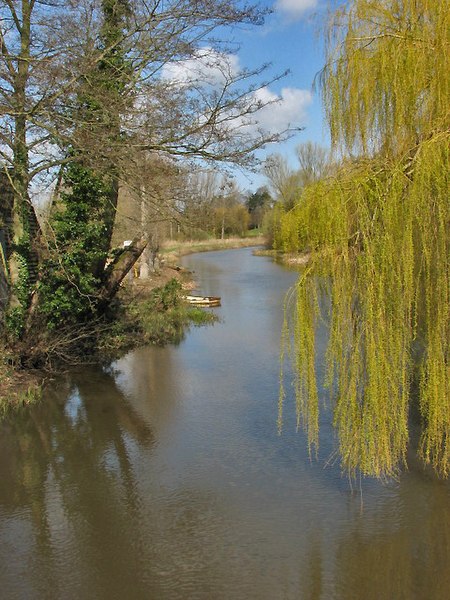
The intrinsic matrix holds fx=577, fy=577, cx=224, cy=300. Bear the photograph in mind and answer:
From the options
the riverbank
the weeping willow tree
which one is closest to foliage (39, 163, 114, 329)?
the riverbank

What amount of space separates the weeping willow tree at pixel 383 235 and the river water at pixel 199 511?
2.51 ft

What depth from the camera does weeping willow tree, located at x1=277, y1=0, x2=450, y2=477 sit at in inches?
190

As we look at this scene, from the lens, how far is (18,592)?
182 inches

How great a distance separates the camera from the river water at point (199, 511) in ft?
15.6

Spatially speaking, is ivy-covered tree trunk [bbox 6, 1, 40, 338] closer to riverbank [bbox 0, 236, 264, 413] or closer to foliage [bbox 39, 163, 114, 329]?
foliage [bbox 39, 163, 114, 329]

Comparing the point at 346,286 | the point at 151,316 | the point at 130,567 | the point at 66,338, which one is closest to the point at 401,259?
the point at 346,286

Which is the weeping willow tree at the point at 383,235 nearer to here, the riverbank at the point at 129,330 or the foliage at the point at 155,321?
the riverbank at the point at 129,330

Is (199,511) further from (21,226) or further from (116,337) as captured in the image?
(116,337)

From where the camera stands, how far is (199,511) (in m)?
5.85

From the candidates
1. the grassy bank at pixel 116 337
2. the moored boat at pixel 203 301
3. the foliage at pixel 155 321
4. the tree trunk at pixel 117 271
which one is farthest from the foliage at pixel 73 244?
the moored boat at pixel 203 301

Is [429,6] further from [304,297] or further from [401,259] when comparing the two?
[304,297]

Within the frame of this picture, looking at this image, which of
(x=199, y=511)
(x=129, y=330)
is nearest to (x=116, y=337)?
(x=129, y=330)

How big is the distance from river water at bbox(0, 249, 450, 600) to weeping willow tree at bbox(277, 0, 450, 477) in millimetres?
764

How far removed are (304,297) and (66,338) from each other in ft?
23.8
